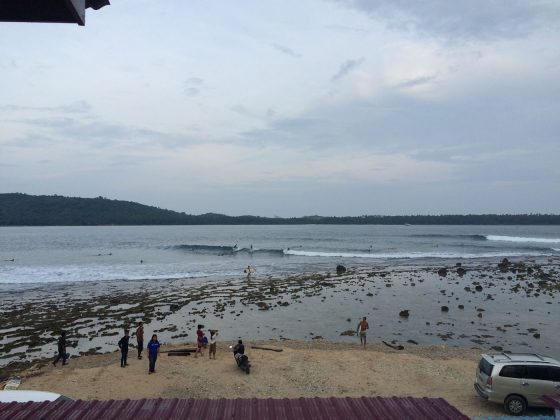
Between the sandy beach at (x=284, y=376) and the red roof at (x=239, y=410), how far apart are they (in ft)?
26.5

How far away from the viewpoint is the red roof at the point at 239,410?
7445 millimetres

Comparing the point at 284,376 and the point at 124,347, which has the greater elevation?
the point at 124,347

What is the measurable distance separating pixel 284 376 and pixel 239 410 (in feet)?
36.5

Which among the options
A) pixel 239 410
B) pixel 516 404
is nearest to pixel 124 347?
pixel 239 410

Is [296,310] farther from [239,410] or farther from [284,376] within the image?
[239,410]

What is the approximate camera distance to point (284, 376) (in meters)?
18.2

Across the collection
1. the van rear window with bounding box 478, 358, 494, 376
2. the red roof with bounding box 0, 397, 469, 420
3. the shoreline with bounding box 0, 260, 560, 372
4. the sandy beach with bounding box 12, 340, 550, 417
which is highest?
the red roof with bounding box 0, 397, 469, 420

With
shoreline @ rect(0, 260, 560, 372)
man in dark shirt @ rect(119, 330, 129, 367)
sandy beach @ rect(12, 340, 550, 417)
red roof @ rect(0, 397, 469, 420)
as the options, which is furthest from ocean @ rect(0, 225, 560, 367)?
red roof @ rect(0, 397, 469, 420)

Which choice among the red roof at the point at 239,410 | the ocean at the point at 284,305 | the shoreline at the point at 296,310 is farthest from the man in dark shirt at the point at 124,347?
the red roof at the point at 239,410

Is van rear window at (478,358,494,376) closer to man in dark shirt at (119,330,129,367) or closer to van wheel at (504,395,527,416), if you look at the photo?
van wheel at (504,395,527,416)

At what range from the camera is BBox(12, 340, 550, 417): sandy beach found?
53.5 ft

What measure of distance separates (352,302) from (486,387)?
22490mm

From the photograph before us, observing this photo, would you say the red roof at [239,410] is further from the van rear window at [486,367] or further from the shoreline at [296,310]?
the shoreline at [296,310]

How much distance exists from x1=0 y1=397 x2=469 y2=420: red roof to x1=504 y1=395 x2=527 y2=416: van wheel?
756cm
